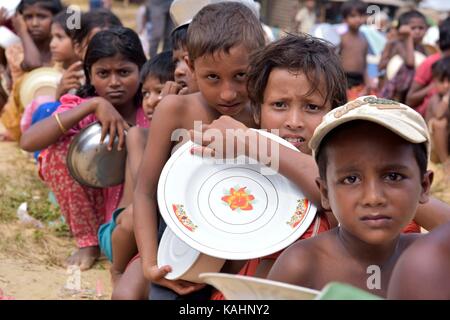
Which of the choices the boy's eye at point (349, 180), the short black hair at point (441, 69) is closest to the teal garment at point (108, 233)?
the boy's eye at point (349, 180)

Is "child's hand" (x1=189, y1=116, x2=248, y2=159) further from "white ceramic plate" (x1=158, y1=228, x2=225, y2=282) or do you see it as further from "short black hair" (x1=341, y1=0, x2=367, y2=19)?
"short black hair" (x1=341, y1=0, x2=367, y2=19)

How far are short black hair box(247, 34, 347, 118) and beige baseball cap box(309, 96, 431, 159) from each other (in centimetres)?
72

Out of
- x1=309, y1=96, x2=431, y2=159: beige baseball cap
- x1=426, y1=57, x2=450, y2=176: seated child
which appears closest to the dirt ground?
x1=309, y1=96, x2=431, y2=159: beige baseball cap

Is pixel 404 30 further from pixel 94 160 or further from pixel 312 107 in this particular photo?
pixel 312 107

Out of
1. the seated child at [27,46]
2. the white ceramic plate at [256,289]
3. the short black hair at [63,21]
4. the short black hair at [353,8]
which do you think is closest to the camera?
the white ceramic plate at [256,289]

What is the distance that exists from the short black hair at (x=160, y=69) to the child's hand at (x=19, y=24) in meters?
3.43

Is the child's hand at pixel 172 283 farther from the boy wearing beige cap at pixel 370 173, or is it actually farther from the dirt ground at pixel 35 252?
the dirt ground at pixel 35 252

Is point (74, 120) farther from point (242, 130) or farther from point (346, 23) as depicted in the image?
point (346, 23)

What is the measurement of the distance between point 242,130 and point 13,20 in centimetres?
523

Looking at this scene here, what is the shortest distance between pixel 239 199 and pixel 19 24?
16.9 feet

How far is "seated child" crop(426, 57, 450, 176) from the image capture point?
6.94m

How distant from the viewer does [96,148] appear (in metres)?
3.88

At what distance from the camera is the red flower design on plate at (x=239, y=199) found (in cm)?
231

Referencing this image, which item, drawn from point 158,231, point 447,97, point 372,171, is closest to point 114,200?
point 158,231
